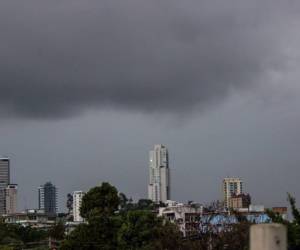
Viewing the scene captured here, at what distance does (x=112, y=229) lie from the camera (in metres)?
47.8

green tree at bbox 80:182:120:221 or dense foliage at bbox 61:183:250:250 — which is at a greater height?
green tree at bbox 80:182:120:221

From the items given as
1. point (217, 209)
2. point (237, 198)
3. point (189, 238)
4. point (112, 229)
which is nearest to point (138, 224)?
point (112, 229)

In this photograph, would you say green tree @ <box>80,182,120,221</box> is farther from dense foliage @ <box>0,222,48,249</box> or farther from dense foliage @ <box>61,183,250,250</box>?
dense foliage @ <box>0,222,48,249</box>

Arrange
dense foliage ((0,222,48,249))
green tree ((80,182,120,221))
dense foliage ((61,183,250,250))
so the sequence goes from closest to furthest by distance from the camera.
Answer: dense foliage ((61,183,250,250)), green tree ((80,182,120,221)), dense foliage ((0,222,48,249))

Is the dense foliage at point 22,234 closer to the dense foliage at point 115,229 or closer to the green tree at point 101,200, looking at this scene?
the green tree at point 101,200

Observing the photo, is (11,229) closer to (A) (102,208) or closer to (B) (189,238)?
(A) (102,208)

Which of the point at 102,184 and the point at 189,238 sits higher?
the point at 102,184

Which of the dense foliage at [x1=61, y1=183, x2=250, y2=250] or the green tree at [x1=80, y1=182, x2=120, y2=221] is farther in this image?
the green tree at [x1=80, y1=182, x2=120, y2=221]

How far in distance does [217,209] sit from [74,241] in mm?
11440

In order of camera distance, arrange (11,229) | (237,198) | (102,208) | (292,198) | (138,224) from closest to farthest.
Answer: (292,198)
(138,224)
(102,208)
(11,229)
(237,198)

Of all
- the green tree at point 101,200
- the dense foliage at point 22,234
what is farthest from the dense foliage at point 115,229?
the dense foliage at point 22,234

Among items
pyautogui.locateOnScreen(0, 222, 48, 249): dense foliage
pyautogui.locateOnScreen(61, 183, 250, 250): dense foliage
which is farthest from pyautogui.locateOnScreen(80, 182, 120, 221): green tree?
pyautogui.locateOnScreen(0, 222, 48, 249): dense foliage

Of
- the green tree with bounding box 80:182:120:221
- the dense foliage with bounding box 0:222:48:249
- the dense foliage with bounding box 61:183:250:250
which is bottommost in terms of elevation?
the dense foliage with bounding box 0:222:48:249

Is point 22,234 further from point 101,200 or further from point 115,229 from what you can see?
point 115,229
